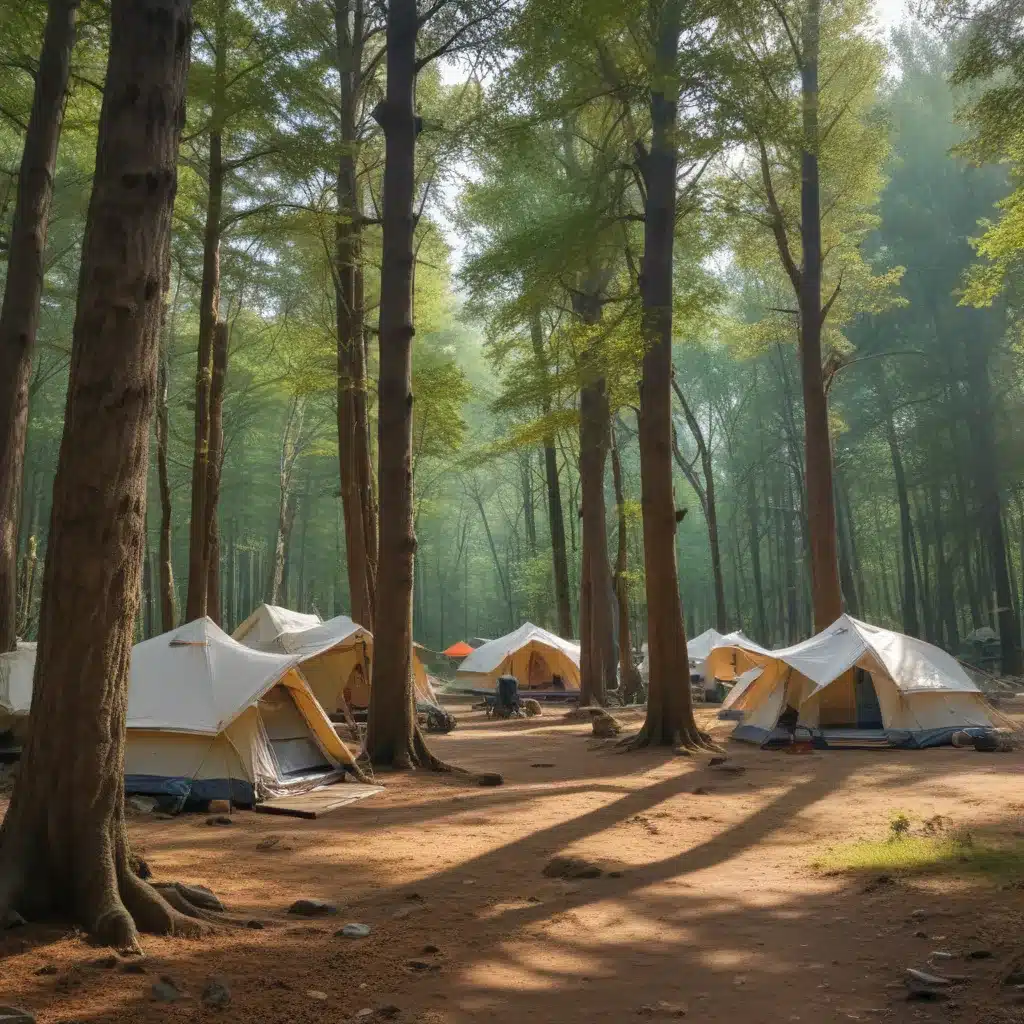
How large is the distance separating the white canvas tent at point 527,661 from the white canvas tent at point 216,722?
1299cm

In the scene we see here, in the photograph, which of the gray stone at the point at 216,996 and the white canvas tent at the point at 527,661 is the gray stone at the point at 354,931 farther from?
the white canvas tent at the point at 527,661

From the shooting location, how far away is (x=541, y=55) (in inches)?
365

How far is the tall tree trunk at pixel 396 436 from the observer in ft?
33.2

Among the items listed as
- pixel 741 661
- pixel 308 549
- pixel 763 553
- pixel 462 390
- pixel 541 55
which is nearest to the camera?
pixel 541 55

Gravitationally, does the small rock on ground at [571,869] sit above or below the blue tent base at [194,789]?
below

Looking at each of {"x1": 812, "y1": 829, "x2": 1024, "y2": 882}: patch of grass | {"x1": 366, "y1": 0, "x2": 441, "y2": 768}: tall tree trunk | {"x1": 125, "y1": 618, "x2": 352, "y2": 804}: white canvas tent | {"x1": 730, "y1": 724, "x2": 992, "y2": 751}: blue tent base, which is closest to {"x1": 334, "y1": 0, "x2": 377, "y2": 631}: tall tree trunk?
{"x1": 366, "y1": 0, "x2": 441, "y2": 768}: tall tree trunk

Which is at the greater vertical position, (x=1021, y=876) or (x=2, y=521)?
(x=2, y=521)

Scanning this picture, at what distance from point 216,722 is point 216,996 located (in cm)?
527

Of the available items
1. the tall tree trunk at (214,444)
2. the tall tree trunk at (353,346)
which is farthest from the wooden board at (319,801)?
the tall tree trunk at (353,346)

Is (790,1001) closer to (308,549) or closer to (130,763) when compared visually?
Answer: (130,763)

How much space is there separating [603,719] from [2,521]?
821 centimetres

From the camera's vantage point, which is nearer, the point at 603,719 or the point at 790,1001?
the point at 790,1001

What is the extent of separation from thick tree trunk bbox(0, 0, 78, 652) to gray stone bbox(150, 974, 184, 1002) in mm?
6483

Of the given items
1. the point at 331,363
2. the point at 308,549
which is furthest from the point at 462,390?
the point at 308,549
